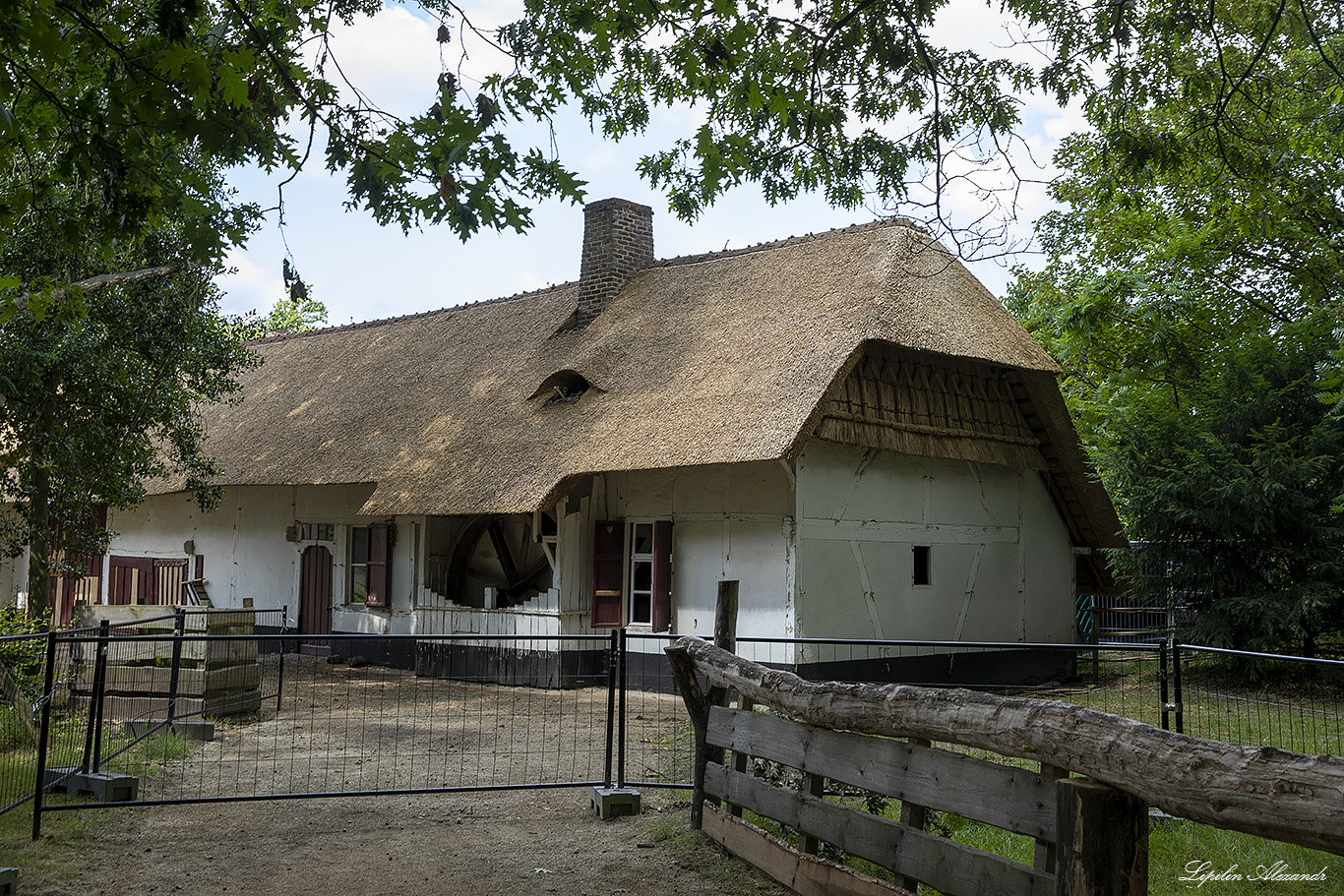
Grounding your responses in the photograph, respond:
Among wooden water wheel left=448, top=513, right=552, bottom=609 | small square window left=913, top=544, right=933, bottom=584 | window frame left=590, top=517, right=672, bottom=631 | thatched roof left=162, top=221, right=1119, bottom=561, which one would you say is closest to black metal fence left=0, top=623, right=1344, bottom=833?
window frame left=590, top=517, right=672, bottom=631

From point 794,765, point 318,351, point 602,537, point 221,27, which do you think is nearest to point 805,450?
point 602,537

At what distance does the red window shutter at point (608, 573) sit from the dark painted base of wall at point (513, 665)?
0.55 meters

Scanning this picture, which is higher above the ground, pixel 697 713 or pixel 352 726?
pixel 697 713

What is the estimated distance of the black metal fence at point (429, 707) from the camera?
702 cm

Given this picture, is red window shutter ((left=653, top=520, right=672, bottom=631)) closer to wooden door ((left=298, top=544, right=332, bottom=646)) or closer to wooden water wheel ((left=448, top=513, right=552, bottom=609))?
wooden water wheel ((left=448, top=513, right=552, bottom=609))

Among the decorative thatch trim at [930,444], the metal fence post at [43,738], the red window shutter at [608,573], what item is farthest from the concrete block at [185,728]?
the decorative thatch trim at [930,444]

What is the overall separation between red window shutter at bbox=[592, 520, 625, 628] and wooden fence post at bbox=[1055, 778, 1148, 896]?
10520 mm

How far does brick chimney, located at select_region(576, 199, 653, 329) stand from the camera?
Result: 1719 centimetres

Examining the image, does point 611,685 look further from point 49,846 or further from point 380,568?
point 380,568

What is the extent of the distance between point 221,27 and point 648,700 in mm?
9382

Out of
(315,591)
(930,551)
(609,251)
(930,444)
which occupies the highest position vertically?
(609,251)

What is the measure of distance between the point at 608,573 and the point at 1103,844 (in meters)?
10.8

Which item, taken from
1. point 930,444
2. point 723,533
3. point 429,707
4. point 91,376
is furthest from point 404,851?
point 930,444

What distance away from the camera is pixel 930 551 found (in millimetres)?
14039
